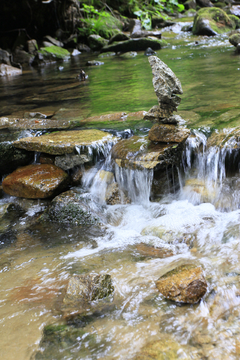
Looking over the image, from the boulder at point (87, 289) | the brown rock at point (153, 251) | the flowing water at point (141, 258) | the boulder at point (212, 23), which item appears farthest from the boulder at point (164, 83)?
the boulder at point (212, 23)

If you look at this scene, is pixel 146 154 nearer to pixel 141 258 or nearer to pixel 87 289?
pixel 141 258

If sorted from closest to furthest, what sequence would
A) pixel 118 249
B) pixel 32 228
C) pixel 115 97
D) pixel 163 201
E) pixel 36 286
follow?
pixel 36 286
pixel 118 249
pixel 32 228
pixel 163 201
pixel 115 97

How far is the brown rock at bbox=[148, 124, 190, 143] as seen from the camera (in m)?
4.66

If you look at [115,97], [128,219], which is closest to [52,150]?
[128,219]

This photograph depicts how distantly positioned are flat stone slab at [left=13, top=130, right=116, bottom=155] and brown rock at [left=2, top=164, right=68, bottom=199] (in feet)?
1.16

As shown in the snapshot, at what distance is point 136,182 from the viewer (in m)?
4.81

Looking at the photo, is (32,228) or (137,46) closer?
(32,228)

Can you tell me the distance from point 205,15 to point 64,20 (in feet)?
32.7

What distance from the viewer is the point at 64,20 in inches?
818

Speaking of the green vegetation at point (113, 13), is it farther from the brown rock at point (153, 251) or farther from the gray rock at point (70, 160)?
the brown rock at point (153, 251)

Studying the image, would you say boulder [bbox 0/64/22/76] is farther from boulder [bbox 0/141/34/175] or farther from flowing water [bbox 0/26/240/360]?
boulder [bbox 0/141/34/175]

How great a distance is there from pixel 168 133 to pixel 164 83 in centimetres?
80

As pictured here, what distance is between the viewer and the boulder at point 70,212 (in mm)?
4484

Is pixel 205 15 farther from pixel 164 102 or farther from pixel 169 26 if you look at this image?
pixel 164 102
